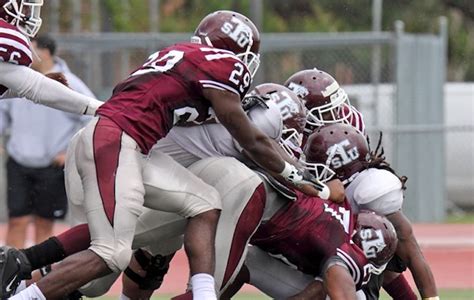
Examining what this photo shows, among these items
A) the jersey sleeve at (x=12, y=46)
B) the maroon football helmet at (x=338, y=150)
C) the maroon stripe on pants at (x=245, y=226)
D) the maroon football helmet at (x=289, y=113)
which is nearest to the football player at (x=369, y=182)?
the maroon football helmet at (x=338, y=150)

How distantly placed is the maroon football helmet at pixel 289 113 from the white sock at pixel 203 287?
89 centimetres

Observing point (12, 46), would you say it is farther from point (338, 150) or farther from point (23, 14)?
point (338, 150)

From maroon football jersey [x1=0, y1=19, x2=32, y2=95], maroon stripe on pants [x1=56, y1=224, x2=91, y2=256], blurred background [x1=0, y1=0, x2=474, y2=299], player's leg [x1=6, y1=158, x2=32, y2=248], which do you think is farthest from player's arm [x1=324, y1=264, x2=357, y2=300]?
blurred background [x1=0, y1=0, x2=474, y2=299]

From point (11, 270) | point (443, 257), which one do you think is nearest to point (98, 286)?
point (11, 270)

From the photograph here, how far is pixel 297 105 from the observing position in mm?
6879

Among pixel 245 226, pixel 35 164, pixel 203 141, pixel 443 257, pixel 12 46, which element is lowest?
pixel 443 257

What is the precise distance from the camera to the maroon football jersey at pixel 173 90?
645 cm

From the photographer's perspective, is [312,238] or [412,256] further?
[412,256]

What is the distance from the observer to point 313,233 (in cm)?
690

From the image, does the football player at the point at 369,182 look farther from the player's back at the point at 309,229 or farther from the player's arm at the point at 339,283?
the player's arm at the point at 339,283

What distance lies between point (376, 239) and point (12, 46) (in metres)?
2.14

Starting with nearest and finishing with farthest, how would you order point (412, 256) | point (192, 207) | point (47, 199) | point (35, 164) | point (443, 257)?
point (192, 207), point (412, 256), point (47, 199), point (35, 164), point (443, 257)

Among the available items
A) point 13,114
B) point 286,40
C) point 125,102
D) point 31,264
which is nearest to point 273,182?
point 125,102

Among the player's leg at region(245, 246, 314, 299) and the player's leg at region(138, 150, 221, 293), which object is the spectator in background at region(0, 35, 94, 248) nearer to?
the player's leg at region(245, 246, 314, 299)
